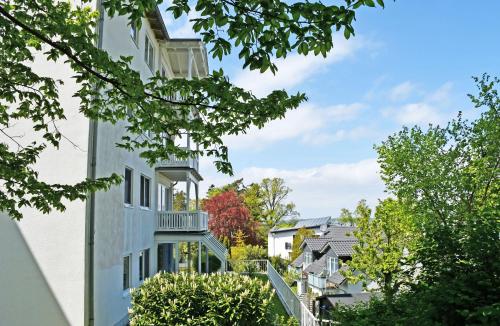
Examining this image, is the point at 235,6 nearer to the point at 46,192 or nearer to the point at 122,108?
the point at 122,108

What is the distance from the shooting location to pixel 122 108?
5984 mm

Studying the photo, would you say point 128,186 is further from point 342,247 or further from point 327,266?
point 327,266

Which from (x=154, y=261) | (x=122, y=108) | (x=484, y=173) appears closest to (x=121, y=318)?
(x=154, y=261)

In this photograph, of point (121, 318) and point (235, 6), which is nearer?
point (235, 6)

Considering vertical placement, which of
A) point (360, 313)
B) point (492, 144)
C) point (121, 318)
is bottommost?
point (121, 318)

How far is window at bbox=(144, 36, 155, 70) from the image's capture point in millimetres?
17219

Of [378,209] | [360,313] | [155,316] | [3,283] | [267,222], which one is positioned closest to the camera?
[360,313]

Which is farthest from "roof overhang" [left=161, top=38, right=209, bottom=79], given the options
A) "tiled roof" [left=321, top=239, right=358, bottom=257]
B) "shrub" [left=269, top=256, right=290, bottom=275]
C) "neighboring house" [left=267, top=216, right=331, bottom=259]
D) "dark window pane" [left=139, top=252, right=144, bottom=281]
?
"neighboring house" [left=267, top=216, right=331, bottom=259]

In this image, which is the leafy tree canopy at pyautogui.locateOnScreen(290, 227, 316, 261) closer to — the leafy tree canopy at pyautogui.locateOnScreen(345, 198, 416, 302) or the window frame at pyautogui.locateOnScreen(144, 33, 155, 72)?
the leafy tree canopy at pyautogui.locateOnScreen(345, 198, 416, 302)

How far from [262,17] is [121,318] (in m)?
11.8

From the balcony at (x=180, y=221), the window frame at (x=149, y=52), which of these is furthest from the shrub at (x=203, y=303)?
the window frame at (x=149, y=52)

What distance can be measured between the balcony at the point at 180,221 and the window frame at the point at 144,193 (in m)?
1.35

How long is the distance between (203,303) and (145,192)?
772cm

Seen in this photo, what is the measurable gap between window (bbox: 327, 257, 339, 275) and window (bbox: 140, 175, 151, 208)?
63.5 ft
